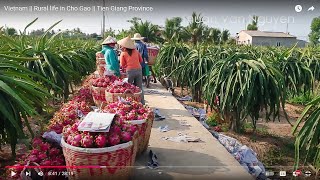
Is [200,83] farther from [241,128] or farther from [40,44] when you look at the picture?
[40,44]

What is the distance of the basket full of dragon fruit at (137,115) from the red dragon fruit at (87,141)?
1.95ft

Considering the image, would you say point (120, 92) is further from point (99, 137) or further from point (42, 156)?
point (99, 137)

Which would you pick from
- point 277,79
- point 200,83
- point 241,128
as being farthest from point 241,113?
point 200,83

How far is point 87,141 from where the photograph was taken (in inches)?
72.6

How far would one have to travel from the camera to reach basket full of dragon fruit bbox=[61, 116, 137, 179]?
73.0 inches

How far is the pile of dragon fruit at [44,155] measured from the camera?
200 centimetres

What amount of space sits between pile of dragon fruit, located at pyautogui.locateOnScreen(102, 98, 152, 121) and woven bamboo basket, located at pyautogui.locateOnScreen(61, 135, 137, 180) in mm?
545

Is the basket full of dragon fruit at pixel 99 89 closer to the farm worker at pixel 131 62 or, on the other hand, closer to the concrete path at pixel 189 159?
the farm worker at pixel 131 62

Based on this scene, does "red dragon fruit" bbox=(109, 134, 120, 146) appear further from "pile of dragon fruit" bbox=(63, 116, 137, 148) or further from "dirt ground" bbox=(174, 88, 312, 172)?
"dirt ground" bbox=(174, 88, 312, 172)

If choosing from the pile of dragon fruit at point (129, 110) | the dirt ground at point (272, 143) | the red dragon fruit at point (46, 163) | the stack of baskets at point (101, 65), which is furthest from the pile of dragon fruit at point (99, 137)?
the stack of baskets at point (101, 65)

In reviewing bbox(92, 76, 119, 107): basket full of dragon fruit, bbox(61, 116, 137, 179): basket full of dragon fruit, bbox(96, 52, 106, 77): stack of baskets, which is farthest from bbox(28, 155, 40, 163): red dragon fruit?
bbox(96, 52, 106, 77): stack of baskets

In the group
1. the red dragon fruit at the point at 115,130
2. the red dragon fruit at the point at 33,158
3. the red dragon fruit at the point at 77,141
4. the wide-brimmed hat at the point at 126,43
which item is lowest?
the red dragon fruit at the point at 33,158

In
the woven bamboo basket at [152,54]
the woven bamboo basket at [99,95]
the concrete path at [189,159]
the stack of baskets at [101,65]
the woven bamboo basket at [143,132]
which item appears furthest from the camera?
the woven bamboo basket at [152,54]

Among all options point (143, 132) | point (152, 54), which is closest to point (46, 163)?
point (143, 132)
